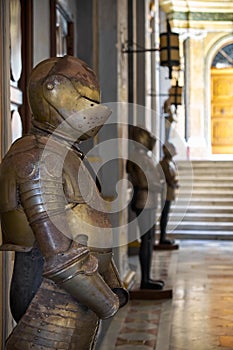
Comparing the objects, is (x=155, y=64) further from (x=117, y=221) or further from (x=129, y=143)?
(x=117, y=221)

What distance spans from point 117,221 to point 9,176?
459 centimetres

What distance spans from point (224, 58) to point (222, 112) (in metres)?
1.48

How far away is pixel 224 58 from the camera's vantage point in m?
19.9

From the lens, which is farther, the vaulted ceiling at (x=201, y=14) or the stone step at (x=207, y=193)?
the vaulted ceiling at (x=201, y=14)

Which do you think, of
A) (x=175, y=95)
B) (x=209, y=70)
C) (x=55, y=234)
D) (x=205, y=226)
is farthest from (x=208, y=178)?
(x=55, y=234)

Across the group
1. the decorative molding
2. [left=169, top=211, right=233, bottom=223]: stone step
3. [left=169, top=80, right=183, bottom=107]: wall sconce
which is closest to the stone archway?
the decorative molding

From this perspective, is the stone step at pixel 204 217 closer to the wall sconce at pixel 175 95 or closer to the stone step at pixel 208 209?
the stone step at pixel 208 209

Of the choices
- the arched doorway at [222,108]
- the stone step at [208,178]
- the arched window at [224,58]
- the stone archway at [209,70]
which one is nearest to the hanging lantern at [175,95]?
the stone step at [208,178]

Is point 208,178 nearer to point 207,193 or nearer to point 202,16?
point 207,193

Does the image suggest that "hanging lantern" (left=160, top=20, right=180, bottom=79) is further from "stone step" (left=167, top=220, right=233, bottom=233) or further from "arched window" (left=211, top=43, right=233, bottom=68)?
"arched window" (left=211, top=43, right=233, bottom=68)

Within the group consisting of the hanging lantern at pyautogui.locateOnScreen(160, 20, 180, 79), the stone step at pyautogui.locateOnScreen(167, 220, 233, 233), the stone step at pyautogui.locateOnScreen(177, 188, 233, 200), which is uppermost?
the hanging lantern at pyautogui.locateOnScreen(160, 20, 180, 79)

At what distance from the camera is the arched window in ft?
64.5

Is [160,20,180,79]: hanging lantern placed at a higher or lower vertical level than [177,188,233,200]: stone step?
higher

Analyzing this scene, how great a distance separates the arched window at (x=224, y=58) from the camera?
64.5ft
